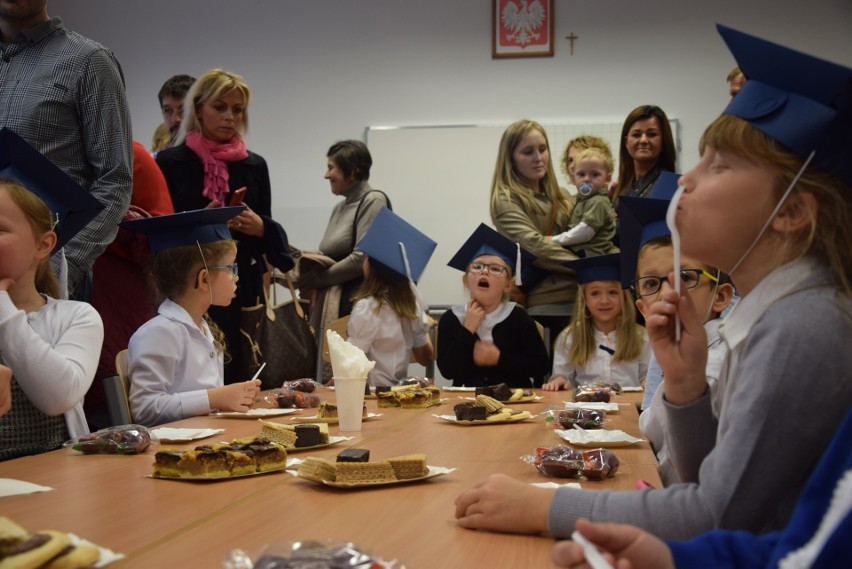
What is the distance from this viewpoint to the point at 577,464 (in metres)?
1.72

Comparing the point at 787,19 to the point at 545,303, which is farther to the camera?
the point at 787,19

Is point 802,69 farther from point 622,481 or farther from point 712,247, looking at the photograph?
point 622,481

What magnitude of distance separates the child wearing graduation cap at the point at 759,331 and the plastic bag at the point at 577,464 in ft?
0.50

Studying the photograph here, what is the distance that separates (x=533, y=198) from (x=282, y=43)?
386 centimetres

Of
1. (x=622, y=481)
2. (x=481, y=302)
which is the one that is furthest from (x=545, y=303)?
(x=622, y=481)

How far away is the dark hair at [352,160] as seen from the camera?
5985 millimetres

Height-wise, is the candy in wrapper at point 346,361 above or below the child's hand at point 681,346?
below

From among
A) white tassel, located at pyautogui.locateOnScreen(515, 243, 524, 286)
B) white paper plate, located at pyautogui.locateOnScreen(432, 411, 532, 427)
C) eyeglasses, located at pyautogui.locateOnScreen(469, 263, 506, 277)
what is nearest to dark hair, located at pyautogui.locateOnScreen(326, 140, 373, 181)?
eyeglasses, located at pyautogui.locateOnScreen(469, 263, 506, 277)

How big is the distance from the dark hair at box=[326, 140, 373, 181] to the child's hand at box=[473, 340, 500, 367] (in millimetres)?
1868

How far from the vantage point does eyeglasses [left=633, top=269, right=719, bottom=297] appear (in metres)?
2.81

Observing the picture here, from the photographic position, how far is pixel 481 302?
4.89 m

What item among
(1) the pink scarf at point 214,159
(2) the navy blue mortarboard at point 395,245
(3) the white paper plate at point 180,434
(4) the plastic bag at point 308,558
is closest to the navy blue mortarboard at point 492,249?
(2) the navy blue mortarboard at point 395,245

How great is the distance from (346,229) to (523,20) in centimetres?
310

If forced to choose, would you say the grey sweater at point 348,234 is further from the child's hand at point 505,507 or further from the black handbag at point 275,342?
the child's hand at point 505,507
